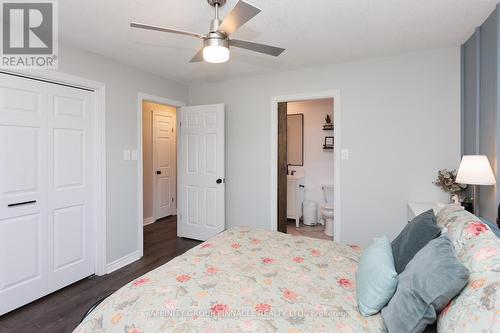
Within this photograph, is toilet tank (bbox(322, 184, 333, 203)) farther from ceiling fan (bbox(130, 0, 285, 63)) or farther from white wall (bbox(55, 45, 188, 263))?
ceiling fan (bbox(130, 0, 285, 63))

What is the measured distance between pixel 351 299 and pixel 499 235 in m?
0.73

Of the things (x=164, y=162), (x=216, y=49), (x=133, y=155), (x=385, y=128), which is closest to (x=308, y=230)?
(x=385, y=128)

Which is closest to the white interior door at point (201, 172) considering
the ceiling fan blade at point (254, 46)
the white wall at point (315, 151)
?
the white wall at point (315, 151)

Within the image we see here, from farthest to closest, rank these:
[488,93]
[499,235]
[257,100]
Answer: [257,100]
[488,93]
[499,235]

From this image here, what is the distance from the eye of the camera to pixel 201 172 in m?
3.99

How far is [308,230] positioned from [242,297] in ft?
10.8

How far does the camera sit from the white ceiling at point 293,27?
199cm

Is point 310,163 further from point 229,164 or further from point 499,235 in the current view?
point 499,235

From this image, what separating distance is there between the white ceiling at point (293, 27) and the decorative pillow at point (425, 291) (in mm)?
1782

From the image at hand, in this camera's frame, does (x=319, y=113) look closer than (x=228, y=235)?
No

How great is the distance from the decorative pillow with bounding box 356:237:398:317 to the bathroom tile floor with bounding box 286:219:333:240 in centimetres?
282

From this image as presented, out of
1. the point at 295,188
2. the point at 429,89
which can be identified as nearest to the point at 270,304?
the point at 429,89

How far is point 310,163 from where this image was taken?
493cm

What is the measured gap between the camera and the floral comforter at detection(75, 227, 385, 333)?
1.12 metres
